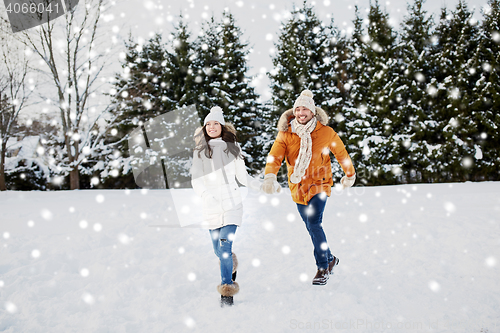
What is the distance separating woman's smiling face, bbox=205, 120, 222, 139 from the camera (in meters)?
3.33

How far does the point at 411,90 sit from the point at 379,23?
4.96m

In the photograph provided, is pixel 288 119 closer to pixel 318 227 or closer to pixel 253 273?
pixel 318 227

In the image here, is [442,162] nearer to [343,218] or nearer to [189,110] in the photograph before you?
[343,218]

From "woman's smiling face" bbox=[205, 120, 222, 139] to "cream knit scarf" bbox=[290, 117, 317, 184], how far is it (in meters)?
0.93

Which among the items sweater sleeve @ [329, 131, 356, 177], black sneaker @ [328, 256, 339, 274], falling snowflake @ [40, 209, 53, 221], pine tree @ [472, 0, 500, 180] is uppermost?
pine tree @ [472, 0, 500, 180]

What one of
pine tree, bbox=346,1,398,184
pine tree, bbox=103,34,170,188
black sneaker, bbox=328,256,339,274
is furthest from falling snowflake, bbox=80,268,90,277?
pine tree, bbox=346,1,398,184

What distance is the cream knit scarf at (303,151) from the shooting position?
10.7 feet

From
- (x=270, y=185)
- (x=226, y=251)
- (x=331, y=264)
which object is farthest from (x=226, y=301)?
(x=331, y=264)

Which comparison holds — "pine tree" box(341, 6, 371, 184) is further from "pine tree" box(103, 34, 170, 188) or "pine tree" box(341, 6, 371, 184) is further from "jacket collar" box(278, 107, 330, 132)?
"jacket collar" box(278, 107, 330, 132)

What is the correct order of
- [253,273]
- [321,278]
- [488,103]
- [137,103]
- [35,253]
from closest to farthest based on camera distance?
1. [321,278]
2. [253,273]
3. [35,253]
4. [488,103]
5. [137,103]

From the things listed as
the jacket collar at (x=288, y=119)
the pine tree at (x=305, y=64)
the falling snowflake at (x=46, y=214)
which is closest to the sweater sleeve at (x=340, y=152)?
the jacket collar at (x=288, y=119)

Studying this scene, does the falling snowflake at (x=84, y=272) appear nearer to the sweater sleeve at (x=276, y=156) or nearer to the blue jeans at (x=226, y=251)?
the blue jeans at (x=226, y=251)

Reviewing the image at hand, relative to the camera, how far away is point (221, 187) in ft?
10.2

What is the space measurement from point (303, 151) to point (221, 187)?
1.02 m
